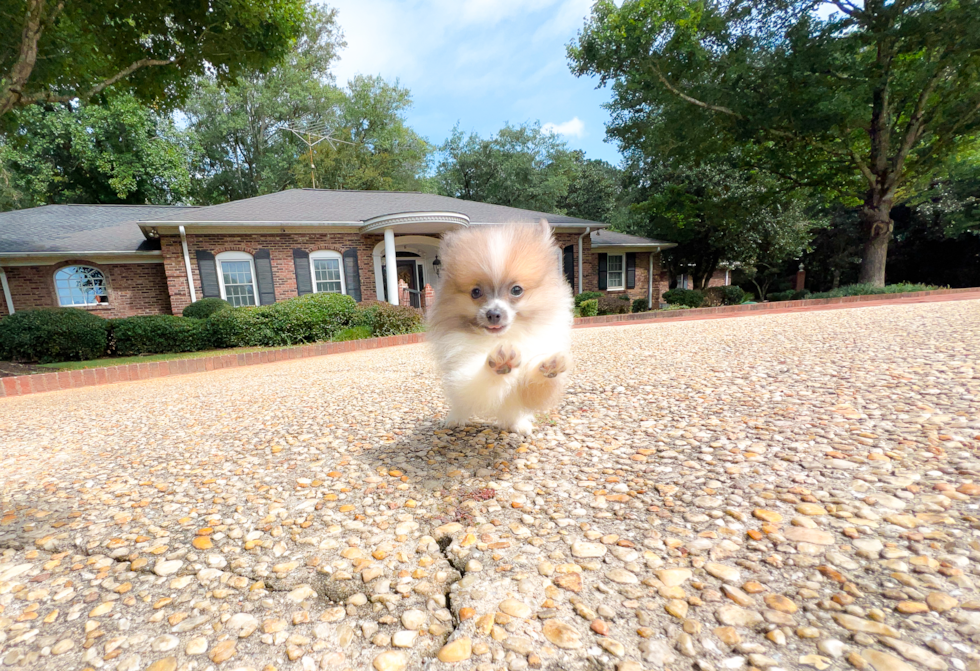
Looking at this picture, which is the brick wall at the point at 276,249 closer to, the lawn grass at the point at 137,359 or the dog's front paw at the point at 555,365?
the lawn grass at the point at 137,359

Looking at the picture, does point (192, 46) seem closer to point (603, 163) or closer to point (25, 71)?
point (25, 71)

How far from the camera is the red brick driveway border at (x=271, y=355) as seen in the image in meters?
7.48

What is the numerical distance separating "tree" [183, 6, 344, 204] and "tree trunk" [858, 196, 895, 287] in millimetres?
33168

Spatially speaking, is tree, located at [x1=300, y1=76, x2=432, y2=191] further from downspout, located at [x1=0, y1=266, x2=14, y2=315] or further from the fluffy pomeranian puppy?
the fluffy pomeranian puppy

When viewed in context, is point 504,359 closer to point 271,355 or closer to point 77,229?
point 271,355

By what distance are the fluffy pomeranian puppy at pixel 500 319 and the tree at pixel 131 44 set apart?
35.7 feet

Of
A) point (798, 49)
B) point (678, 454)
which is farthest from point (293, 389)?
point (798, 49)

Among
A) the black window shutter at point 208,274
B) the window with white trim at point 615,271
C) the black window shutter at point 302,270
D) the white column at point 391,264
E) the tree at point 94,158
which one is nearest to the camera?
the black window shutter at point 208,274

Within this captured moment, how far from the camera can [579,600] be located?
4.85ft

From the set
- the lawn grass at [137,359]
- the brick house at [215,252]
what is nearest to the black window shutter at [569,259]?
the brick house at [215,252]

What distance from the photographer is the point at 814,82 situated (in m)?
13.0

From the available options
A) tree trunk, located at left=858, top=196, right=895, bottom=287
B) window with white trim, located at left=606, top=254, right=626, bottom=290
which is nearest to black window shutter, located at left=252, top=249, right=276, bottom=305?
window with white trim, located at left=606, top=254, right=626, bottom=290

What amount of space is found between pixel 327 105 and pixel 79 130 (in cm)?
1585

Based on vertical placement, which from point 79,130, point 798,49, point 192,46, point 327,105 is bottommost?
point 192,46
